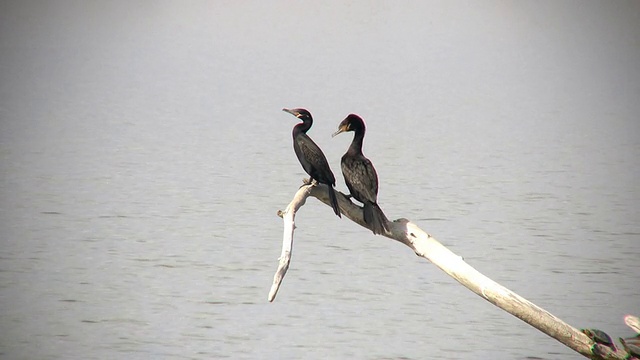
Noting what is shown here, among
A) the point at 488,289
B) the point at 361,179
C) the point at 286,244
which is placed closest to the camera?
the point at 286,244

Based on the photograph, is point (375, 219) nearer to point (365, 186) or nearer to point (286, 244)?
point (365, 186)

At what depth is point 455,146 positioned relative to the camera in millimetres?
13766

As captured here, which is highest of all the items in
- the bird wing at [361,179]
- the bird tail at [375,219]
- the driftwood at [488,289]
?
the bird wing at [361,179]

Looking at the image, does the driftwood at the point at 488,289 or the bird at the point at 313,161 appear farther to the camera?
the bird at the point at 313,161

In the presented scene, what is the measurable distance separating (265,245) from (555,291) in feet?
8.19

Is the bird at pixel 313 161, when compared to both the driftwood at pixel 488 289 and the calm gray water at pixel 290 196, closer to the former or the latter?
the driftwood at pixel 488 289

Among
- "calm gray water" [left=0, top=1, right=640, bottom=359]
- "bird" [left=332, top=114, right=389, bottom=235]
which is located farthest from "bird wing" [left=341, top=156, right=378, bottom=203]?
"calm gray water" [left=0, top=1, right=640, bottom=359]

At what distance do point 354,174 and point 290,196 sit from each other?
489 centimetres

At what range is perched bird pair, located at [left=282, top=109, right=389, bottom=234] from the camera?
5605 millimetres

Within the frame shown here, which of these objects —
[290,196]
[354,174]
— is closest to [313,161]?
[354,174]

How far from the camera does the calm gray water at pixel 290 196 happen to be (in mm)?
7160

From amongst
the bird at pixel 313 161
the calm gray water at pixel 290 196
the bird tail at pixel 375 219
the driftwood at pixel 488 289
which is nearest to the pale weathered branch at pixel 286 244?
the driftwood at pixel 488 289

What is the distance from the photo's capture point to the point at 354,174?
5.75 meters

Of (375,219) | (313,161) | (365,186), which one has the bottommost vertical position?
(375,219)
